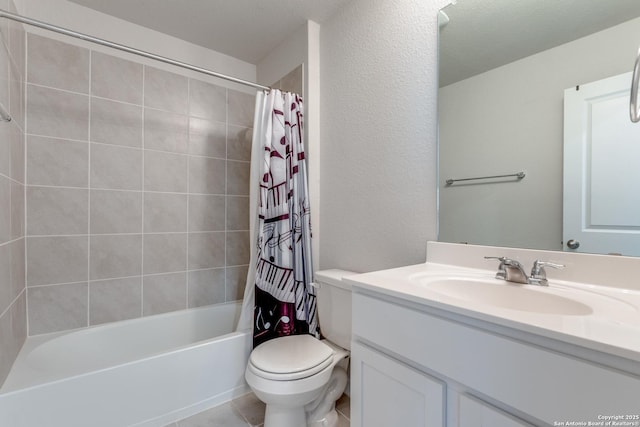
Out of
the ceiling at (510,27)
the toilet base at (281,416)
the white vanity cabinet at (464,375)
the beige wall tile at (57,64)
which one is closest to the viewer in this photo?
the white vanity cabinet at (464,375)

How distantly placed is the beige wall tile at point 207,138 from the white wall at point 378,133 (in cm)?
86

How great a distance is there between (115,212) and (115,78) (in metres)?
0.87

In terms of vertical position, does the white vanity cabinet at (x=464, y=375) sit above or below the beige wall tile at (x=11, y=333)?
above

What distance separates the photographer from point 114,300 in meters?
1.79

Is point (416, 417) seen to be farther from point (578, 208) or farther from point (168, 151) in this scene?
point (168, 151)

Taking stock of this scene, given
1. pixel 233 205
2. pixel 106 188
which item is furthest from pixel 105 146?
pixel 233 205

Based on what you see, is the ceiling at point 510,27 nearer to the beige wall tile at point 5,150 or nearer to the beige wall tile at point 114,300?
the beige wall tile at point 5,150

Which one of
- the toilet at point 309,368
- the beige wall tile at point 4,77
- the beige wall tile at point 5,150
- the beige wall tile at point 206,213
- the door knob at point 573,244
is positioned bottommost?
the toilet at point 309,368

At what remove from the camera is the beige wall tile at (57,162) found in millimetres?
1568

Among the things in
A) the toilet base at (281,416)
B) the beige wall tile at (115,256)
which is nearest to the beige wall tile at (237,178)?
the beige wall tile at (115,256)

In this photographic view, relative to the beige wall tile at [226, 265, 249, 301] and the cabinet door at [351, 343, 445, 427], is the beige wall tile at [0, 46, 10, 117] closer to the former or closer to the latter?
the beige wall tile at [226, 265, 249, 301]

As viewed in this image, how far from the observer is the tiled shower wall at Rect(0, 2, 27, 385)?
1.15 m

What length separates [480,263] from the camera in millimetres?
1101

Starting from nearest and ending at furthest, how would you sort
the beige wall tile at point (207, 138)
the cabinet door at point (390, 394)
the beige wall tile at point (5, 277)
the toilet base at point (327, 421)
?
the cabinet door at point (390, 394), the beige wall tile at point (5, 277), the toilet base at point (327, 421), the beige wall tile at point (207, 138)
